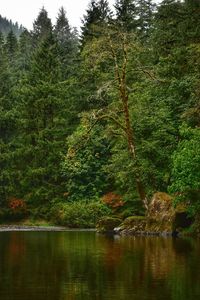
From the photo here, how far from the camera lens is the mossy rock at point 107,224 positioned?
36.9m

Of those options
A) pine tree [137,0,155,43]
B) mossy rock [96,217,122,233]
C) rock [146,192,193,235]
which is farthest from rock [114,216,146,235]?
pine tree [137,0,155,43]

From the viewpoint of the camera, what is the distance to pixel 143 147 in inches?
1473

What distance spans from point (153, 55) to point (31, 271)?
36.2m

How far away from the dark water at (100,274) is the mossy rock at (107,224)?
15249mm

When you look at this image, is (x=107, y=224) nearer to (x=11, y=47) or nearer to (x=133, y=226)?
(x=133, y=226)

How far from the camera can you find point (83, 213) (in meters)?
44.8

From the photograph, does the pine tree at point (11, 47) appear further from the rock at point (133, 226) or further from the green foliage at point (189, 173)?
the green foliage at point (189, 173)

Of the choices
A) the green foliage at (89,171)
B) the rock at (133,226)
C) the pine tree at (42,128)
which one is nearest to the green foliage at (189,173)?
the rock at (133,226)

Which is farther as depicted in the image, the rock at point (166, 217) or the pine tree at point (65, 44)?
the pine tree at point (65, 44)

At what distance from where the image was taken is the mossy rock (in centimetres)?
3694

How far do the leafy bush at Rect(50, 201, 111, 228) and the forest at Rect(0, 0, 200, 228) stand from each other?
3.2 inches

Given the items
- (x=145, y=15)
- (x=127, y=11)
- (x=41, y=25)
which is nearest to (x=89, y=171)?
(x=127, y=11)

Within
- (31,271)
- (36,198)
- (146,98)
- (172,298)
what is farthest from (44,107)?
(172,298)

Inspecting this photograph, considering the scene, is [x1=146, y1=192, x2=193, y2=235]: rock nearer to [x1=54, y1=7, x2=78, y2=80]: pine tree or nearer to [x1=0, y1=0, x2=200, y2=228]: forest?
[x1=0, y1=0, x2=200, y2=228]: forest
